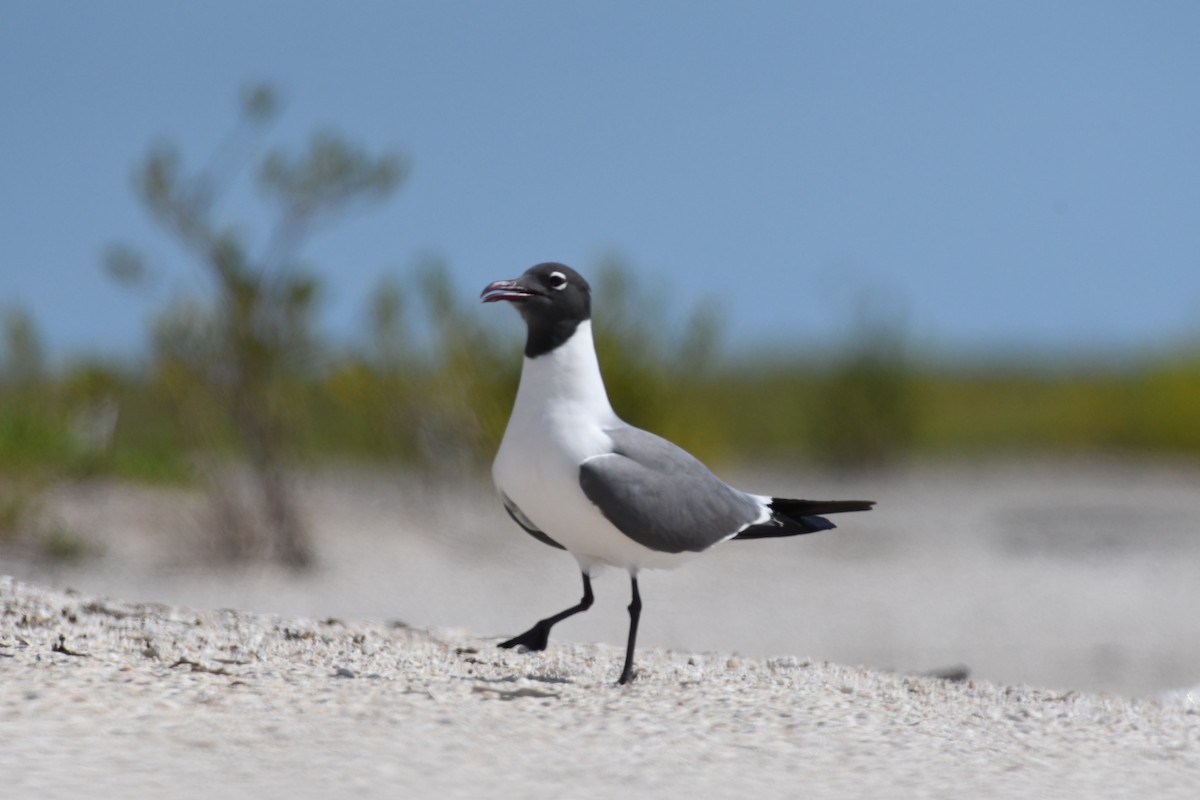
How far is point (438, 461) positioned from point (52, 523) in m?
3.14

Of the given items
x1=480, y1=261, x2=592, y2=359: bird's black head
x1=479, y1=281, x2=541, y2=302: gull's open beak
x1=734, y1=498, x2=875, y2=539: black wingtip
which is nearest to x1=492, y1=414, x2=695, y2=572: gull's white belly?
x1=480, y1=261, x2=592, y2=359: bird's black head

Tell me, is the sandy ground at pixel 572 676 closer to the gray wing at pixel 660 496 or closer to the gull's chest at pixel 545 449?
the gray wing at pixel 660 496

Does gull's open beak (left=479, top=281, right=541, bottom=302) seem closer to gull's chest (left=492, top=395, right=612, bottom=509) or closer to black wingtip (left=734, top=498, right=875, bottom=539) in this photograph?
→ gull's chest (left=492, top=395, right=612, bottom=509)

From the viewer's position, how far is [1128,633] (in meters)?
8.76

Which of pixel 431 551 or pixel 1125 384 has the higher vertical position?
pixel 1125 384

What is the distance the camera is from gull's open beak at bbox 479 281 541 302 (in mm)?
4422

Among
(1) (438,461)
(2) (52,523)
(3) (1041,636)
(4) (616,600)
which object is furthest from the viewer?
(1) (438,461)

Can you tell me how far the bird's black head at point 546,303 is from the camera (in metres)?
4.49

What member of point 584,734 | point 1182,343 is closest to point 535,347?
point 584,734

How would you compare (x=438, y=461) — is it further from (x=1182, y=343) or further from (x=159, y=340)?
(x=1182, y=343)

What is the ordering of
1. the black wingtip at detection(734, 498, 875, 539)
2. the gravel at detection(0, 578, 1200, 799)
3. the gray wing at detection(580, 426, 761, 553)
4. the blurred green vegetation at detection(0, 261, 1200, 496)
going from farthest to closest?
the blurred green vegetation at detection(0, 261, 1200, 496) < the black wingtip at detection(734, 498, 875, 539) < the gray wing at detection(580, 426, 761, 553) < the gravel at detection(0, 578, 1200, 799)

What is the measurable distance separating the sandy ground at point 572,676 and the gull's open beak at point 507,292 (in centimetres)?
116

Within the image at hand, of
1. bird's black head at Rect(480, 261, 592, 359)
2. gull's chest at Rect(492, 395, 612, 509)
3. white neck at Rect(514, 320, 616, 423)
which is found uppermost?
bird's black head at Rect(480, 261, 592, 359)

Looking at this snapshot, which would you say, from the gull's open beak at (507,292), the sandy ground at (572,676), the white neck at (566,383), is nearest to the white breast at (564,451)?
the white neck at (566,383)
